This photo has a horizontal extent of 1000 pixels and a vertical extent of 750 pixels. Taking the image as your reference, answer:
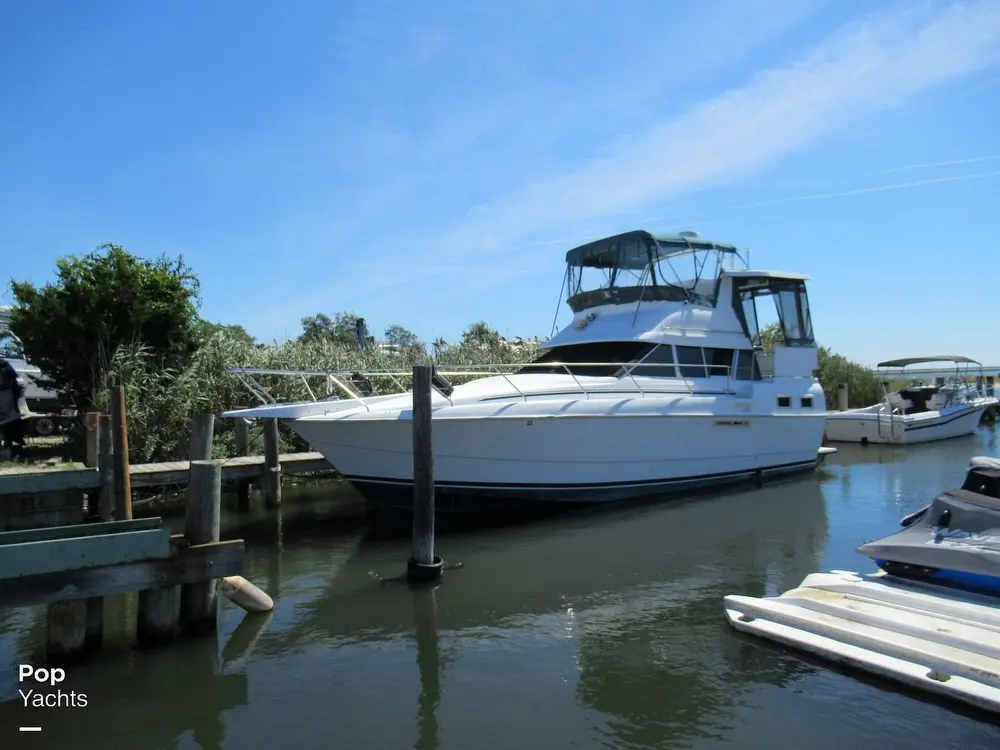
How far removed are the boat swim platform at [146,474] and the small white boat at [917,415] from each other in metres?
16.5

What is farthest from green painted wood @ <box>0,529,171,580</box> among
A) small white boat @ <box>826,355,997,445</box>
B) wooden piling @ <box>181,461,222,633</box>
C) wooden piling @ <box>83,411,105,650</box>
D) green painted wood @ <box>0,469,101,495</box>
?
small white boat @ <box>826,355,997,445</box>

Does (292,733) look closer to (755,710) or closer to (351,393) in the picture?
(755,710)

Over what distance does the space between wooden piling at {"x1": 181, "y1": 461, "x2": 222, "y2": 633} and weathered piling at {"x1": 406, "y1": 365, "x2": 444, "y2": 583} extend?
218 centimetres

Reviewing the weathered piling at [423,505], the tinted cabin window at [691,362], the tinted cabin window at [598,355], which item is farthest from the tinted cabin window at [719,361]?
the weathered piling at [423,505]

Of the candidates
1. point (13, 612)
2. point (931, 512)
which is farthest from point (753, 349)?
point (13, 612)

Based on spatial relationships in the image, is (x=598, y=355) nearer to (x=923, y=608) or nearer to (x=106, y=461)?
(x=923, y=608)

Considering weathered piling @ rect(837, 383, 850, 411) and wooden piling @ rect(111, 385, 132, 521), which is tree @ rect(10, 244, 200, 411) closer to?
wooden piling @ rect(111, 385, 132, 521)

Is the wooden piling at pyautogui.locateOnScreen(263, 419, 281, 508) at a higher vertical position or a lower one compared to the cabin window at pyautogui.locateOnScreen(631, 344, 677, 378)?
lower

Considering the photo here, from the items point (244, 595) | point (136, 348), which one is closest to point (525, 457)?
point (244, 595)

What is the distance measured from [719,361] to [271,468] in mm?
8515

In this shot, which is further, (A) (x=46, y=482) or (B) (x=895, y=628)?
(A) (x=46, y=482)

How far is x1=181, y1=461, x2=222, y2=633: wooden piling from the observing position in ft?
20.2

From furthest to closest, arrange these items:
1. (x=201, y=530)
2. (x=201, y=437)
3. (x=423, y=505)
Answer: (x=201, y=437)
(x=423, y=505)
(x=201, y=530)

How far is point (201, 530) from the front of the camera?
6168 millimetres
